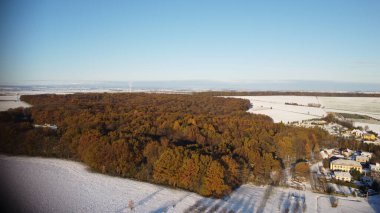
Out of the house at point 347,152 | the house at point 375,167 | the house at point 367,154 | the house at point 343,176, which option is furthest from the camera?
the house at point 347,152

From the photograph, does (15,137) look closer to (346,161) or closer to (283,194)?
(283,194)

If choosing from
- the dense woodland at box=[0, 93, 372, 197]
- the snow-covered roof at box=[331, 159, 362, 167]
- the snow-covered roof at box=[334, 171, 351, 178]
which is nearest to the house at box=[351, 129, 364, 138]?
the dense woodland at box=[0, 93, 372, 197]

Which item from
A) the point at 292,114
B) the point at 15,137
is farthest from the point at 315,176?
the point at 292,114

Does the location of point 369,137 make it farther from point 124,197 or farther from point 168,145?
point 124,197

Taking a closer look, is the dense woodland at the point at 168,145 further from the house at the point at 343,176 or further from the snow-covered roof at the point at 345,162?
the house at the point at 343,176

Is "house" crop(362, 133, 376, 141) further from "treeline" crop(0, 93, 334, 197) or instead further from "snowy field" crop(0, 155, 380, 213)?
"snowy field" crop(0, 155, 380, 213)

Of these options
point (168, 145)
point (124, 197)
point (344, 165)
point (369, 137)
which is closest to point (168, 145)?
point (168, 145)

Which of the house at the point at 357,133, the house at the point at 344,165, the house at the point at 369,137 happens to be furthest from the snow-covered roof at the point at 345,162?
the house at the point at 357,133
